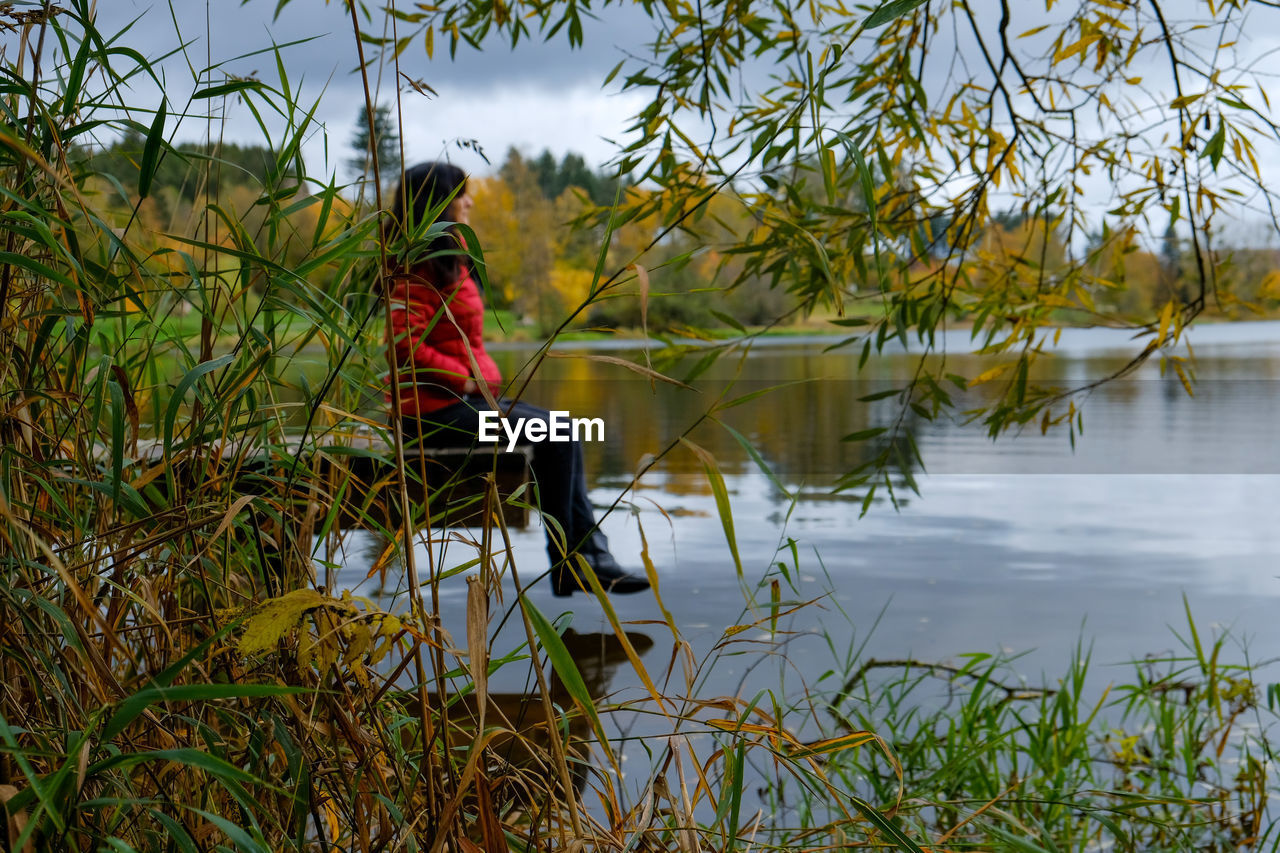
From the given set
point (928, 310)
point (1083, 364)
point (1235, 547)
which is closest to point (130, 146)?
point (928, 310)

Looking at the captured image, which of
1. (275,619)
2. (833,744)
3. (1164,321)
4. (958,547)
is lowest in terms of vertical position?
A: (958,547)

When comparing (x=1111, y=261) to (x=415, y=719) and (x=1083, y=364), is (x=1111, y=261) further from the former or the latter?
(x=1083, y=364)

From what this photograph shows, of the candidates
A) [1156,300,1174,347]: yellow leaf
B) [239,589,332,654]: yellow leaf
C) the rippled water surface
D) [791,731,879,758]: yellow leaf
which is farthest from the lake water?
[1156,300,1174,347]: yellow leaf

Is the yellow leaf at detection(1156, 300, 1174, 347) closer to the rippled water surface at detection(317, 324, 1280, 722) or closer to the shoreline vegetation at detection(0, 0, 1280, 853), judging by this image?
the shoreline vegetation at detection(0, 0, 1280, 853)

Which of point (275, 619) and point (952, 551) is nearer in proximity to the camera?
point (275, 619)

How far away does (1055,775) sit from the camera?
6.68 ft

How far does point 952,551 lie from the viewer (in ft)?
14.2

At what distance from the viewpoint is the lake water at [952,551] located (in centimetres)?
298

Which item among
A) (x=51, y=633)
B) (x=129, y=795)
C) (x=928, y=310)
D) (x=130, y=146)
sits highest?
(x=130, y=146)

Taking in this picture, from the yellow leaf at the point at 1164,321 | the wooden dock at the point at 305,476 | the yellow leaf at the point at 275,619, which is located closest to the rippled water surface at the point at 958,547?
the wooden dock at the point at 305,476

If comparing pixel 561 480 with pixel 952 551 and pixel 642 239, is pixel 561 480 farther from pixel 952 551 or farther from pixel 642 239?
pixel 642 239

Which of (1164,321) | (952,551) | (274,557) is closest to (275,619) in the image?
(274,557)

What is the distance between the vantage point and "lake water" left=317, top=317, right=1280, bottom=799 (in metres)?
2.98

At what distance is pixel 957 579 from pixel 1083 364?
18.4m
